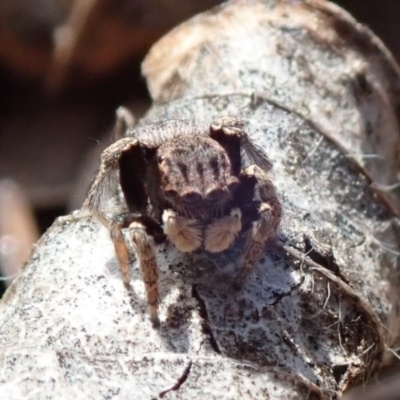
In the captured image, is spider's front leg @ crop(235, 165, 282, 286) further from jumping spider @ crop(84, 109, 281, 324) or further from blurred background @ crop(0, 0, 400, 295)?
blurred background @ crop(0, 0, 400, 295)

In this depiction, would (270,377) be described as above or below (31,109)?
above

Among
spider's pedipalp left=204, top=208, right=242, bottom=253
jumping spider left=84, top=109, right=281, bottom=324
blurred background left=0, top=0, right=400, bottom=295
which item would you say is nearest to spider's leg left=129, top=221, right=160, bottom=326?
jumping spider left=84, top=109, right=281, bottom=324

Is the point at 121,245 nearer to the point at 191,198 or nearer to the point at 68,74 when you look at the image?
the point at 191,198

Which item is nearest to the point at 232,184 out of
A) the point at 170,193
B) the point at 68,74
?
the point at 170,193

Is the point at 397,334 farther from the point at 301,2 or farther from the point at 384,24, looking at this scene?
the point at 384,24

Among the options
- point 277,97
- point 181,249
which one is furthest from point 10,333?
point 277,97

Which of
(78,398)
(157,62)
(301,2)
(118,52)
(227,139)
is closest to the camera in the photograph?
(78,398)

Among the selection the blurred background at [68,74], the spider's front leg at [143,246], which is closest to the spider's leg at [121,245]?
the spider's front leg at [143,246]
